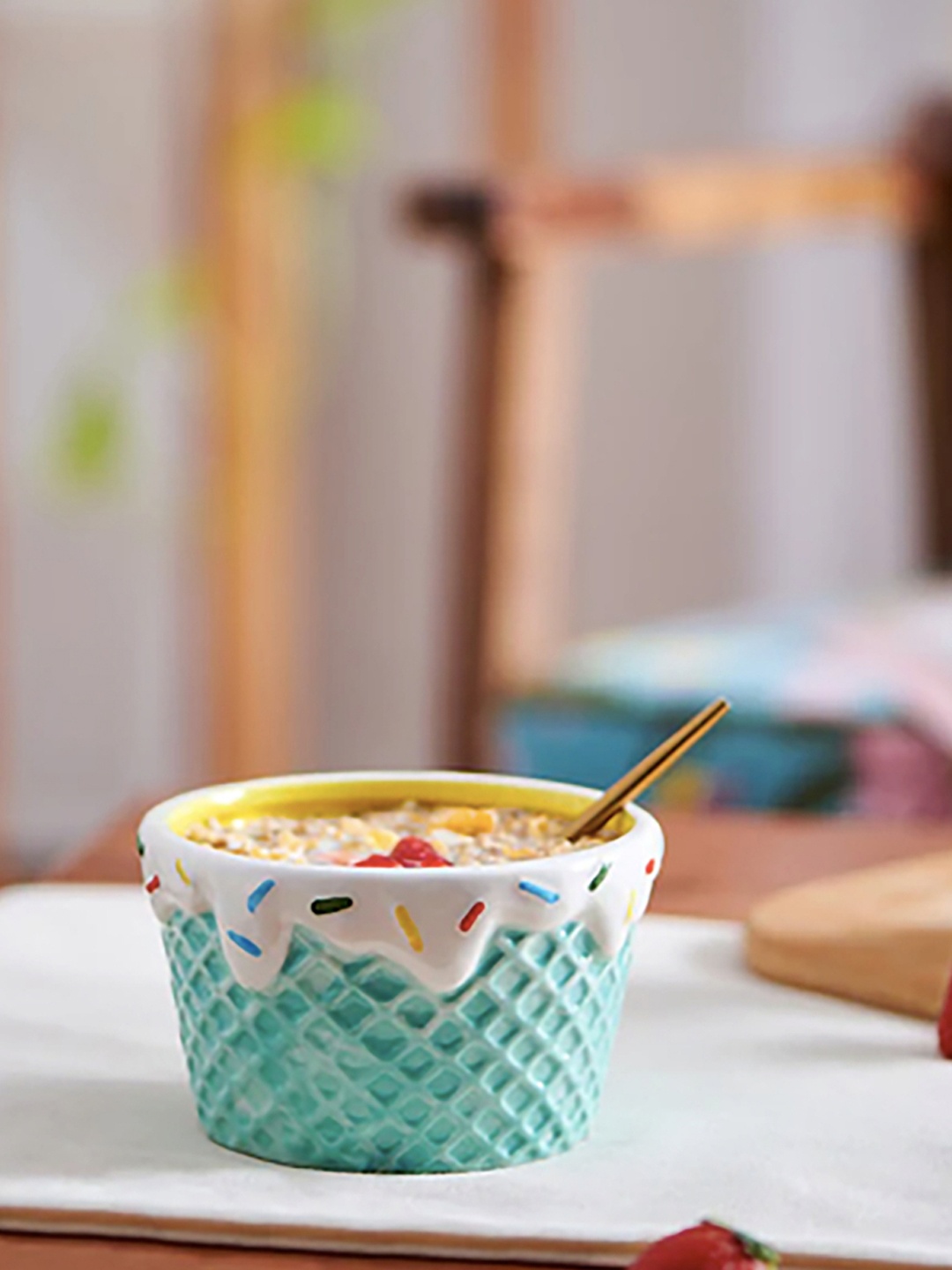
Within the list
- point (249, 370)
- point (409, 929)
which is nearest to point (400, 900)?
point (409, 929)

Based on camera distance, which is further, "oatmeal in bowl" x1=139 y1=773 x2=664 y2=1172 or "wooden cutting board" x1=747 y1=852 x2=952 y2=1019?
"wooden cutting board" x1=747 y1=852 x2=952 y2=1019

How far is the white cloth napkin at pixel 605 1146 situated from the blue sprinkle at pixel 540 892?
7 centimetres

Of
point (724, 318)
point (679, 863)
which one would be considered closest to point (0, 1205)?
point (679, 863)

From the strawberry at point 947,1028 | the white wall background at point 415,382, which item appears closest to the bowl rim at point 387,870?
the strawberry at point 947,1028

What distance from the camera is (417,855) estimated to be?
0.51 metres

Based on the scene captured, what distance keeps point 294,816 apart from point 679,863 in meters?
0.29

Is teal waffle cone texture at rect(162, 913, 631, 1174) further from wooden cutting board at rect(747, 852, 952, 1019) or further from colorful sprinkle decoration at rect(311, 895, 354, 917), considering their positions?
wooden cutting board at rect(747, 852, 952, 1019)

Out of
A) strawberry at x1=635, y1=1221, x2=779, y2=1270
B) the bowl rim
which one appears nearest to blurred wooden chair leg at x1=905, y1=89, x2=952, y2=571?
the bowl rim

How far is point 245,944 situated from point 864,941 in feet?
0.81

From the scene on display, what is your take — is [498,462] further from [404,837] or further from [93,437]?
[93,437]

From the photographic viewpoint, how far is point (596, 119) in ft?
10.2

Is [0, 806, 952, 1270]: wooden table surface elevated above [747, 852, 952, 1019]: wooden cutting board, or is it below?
below

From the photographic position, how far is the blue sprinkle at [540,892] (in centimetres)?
47

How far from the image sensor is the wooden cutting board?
0.62 meters
